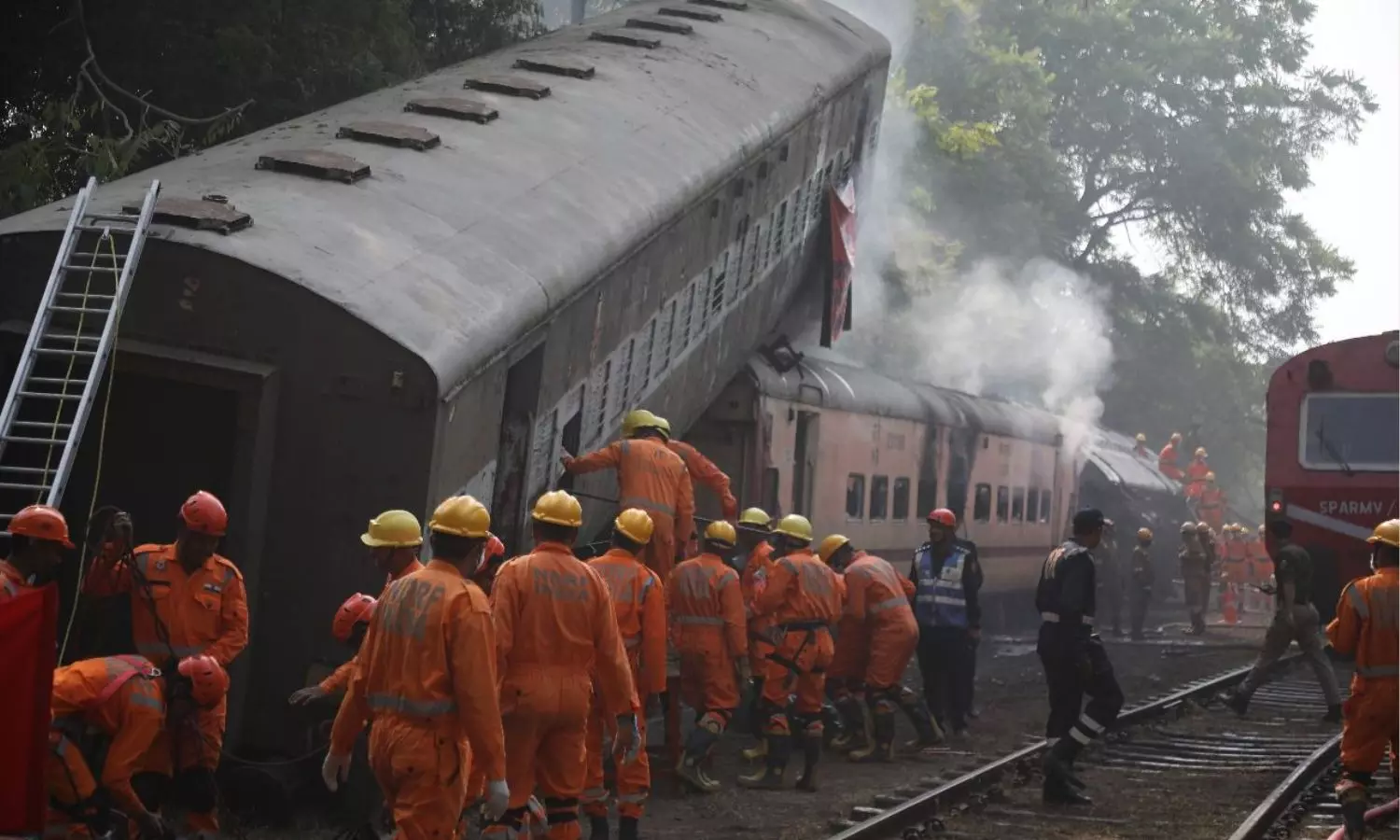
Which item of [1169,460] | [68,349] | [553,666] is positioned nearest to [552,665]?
[553,666]

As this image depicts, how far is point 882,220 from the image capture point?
3703cm

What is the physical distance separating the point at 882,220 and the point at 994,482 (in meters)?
14.3

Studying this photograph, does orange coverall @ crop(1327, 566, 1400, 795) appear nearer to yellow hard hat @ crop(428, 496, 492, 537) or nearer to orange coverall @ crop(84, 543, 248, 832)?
yellow hard hat @ crop(428, 496, 492, 537)

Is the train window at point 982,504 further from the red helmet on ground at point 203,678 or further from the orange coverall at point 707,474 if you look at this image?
the red helmet on ground at point 203,678

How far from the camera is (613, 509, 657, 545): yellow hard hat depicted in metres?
9.71

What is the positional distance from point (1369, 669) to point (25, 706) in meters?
6.62

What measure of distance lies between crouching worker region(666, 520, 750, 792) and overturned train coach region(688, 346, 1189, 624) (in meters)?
3.39

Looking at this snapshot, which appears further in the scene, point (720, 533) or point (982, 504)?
point (982, 504)

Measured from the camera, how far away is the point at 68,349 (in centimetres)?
889

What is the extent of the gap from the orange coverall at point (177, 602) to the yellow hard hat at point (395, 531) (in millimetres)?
771

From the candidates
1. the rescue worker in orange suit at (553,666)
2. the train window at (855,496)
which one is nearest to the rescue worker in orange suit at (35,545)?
the rescue worker in orange suit at (553,666)

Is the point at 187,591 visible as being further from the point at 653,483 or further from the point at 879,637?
the point at 879,637

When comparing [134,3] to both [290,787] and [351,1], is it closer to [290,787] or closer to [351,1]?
[351,1]

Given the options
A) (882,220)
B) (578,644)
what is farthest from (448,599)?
(882,220)
